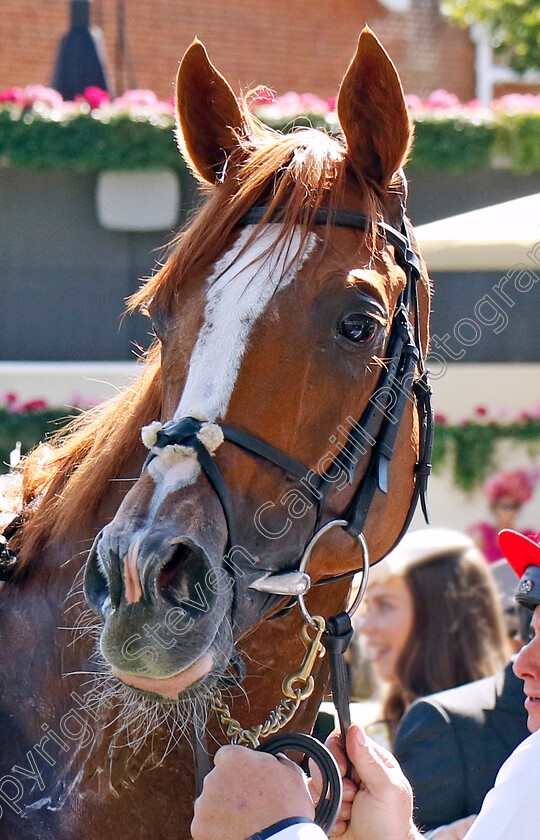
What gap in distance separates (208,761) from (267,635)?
284 mm

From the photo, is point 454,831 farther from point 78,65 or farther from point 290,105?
point 78,65

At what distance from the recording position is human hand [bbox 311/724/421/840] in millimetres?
1852

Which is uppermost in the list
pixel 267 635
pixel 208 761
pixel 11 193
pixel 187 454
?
pixel 11 193

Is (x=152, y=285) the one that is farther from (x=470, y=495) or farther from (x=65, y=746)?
(x=470, y=495)

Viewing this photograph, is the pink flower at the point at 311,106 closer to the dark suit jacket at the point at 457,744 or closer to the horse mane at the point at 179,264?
the dark suit jacket at the point at 457,744

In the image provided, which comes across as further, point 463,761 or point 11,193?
point 11,193

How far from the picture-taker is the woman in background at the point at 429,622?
415cm

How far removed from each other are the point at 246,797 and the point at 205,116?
1.51m

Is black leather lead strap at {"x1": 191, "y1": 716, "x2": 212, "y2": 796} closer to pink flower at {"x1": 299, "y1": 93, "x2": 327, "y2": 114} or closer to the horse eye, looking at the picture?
the horse eye

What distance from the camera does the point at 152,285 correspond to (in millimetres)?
2158

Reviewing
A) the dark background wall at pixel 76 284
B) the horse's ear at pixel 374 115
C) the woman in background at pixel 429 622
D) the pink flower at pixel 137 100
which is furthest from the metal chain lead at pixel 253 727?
the pink flower at pixel 137 100

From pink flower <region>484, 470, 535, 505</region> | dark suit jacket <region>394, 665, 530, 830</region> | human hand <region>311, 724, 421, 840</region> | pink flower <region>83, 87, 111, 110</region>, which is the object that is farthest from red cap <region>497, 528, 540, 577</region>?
pink flower <region>83, 87, 111, 110</region>

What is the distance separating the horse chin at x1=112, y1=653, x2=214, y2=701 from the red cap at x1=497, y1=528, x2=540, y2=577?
97 cm

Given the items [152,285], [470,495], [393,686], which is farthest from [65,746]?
[470,495]
